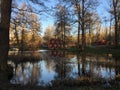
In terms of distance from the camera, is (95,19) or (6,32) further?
Answer: (95,19)

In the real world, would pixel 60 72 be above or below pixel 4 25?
below

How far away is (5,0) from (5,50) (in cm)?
258

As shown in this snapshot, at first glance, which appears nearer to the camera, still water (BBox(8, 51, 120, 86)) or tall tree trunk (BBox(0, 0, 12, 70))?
tall tree trunk (BBox(0, 0, 12, 70))

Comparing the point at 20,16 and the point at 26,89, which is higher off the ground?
the point at 20,16

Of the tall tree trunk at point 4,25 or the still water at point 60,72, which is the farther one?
the still water at point 60,72

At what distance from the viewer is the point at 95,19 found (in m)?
59.8

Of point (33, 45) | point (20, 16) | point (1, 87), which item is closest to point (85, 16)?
point (33, 45)

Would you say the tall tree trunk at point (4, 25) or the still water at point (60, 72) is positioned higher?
the tall tree trunk at point (4, 25)

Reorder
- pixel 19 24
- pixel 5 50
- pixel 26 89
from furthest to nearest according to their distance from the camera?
1. pixel 19 24
2. pixel 5 50
3. pixel 26 89

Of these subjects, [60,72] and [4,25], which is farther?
[60,72]

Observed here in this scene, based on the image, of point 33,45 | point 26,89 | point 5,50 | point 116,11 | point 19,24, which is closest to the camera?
point 26,89

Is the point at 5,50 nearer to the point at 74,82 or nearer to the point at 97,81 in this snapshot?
the point at 74,82

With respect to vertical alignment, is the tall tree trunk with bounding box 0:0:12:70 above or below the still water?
above

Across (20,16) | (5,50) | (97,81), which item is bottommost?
(97,81)
